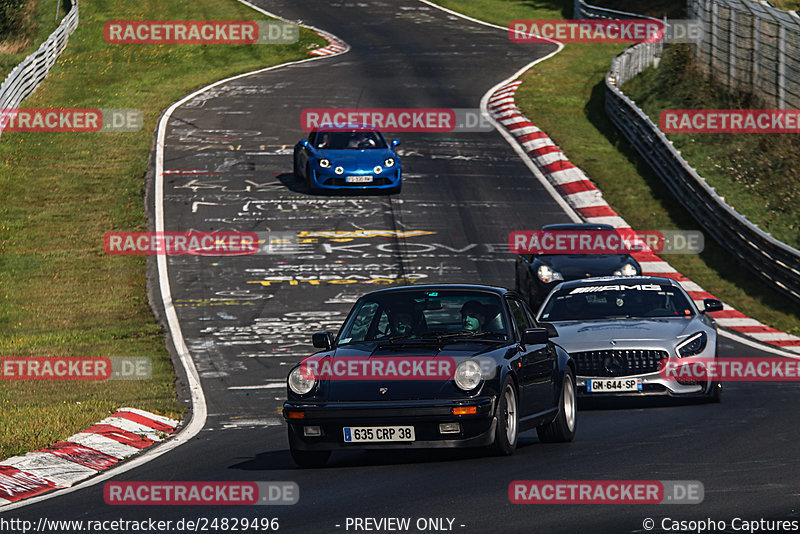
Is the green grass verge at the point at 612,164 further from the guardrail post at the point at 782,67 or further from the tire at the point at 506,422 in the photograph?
the tire at the point at 506,422

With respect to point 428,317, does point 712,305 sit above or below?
below

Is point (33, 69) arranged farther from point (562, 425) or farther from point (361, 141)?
point (562, 425)

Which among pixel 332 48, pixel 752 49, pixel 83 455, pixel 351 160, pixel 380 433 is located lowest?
pixel 332 48

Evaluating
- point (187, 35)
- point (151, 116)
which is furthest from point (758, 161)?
point (187, 35)

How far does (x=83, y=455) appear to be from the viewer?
1116cm

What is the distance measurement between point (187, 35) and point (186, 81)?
878cm

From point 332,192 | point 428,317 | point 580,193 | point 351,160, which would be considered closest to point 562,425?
point 428,317

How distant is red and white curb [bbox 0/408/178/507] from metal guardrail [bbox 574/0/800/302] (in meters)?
12.2

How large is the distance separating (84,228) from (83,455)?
16174mm

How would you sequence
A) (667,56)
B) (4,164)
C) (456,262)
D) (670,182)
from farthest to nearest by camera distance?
(667,56)
(4,164)
(670,182)
(456,262)

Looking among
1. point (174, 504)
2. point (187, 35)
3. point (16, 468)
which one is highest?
point (174, 504)

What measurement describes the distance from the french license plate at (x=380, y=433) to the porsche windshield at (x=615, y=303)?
→ 544cm

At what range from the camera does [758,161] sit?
29.9 meters

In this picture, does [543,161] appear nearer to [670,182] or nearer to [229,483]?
[670,182]
